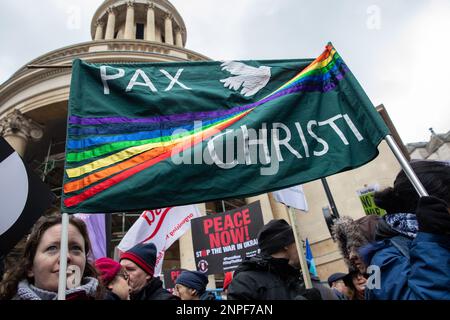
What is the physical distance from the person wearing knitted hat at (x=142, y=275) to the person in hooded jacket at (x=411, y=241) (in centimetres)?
181

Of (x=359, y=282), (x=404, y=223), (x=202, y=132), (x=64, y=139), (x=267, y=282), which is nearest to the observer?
(x=404, y=223)

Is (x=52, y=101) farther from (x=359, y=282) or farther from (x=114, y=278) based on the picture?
(x=359, y=282)

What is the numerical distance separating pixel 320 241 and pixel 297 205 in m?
13.2

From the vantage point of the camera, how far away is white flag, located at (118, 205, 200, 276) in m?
5.58

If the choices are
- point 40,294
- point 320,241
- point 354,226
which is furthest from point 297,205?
point 320,241

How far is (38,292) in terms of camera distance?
6.30 ft

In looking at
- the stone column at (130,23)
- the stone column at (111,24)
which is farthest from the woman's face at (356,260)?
the stone column at (111,24)

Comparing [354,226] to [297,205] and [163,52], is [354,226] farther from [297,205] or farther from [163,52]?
[163,52]

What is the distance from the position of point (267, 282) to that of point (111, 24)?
2790 cm

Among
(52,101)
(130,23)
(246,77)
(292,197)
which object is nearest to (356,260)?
(246,77)

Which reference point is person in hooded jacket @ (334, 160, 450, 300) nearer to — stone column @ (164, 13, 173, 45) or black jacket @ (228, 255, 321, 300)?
black jacket @ (228, 255, 321, 300)

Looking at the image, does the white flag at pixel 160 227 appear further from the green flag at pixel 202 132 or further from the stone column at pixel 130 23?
the stone column at pixel 130 23

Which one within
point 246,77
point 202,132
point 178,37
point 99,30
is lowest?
point 202,132

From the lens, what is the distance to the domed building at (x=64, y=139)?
47.6ft
